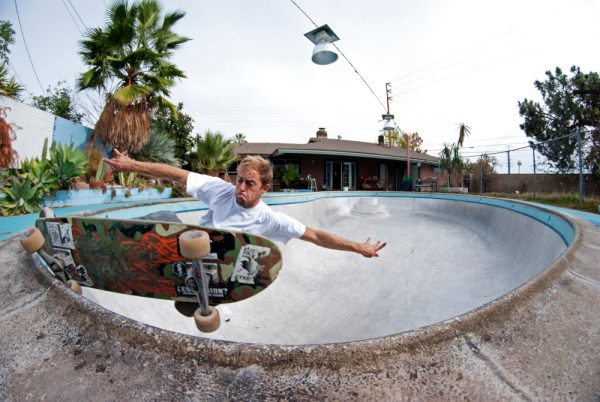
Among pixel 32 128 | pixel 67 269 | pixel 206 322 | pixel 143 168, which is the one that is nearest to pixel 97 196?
pixel 32 128

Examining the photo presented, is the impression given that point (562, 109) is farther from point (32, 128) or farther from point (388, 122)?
point (32, 128)

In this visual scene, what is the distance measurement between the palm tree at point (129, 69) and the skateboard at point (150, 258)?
9.80 m

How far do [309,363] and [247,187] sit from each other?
1669 millimetres

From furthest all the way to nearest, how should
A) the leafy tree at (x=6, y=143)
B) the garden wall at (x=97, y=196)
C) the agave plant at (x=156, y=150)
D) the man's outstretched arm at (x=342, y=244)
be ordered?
the agave plant at (x=156, y=150) < the garden wall at (x=97, y=196) < the leafy tree at (x=6, y=143) < the man's outstretched arm at (x=342, y=244)

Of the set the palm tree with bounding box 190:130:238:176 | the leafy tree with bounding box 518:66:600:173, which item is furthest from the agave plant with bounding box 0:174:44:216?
the leafy tree with bounding box 518:66:600:173

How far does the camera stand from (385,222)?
8656mm

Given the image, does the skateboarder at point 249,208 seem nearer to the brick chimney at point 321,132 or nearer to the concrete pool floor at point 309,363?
the concrete pool floor at point 309,363

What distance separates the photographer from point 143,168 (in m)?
2.48

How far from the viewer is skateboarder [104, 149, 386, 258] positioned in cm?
225

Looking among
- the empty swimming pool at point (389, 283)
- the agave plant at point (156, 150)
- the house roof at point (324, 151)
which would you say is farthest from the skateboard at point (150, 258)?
the house roof at point (324, 151)

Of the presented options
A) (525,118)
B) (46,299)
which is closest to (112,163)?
(46,299)

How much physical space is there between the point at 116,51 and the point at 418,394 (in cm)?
1374

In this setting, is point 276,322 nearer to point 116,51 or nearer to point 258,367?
point 258,367

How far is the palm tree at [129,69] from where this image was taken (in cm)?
978
